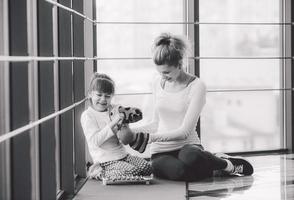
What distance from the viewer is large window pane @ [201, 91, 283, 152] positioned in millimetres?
4039

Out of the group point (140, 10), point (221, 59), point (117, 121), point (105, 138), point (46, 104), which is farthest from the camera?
point (221, 59)

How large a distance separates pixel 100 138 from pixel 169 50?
61 centimetres

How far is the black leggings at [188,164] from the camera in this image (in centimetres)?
312

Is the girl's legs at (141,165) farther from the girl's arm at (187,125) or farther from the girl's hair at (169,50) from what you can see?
the girl's hair at (169,50)

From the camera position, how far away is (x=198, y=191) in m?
2.90

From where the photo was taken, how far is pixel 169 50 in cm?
310

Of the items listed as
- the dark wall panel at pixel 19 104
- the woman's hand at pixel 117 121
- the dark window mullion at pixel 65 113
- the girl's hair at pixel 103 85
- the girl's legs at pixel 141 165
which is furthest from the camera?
the girl's legs at pixel 141 165

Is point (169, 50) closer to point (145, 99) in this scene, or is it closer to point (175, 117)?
point (175, 117)

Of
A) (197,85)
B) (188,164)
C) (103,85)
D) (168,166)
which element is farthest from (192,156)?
(103,85)

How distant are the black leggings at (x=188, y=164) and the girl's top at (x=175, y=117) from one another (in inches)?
2.6

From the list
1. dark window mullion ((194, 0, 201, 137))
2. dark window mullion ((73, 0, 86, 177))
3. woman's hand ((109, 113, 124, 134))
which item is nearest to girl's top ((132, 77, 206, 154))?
woman's hand ((109, 113, 124, 134))

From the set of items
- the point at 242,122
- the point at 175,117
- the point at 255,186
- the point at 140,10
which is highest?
the point at 140,10

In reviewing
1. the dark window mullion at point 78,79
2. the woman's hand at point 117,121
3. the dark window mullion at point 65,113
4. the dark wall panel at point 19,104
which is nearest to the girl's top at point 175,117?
the woman's hand at point 117,121

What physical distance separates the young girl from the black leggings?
0.30 ft
